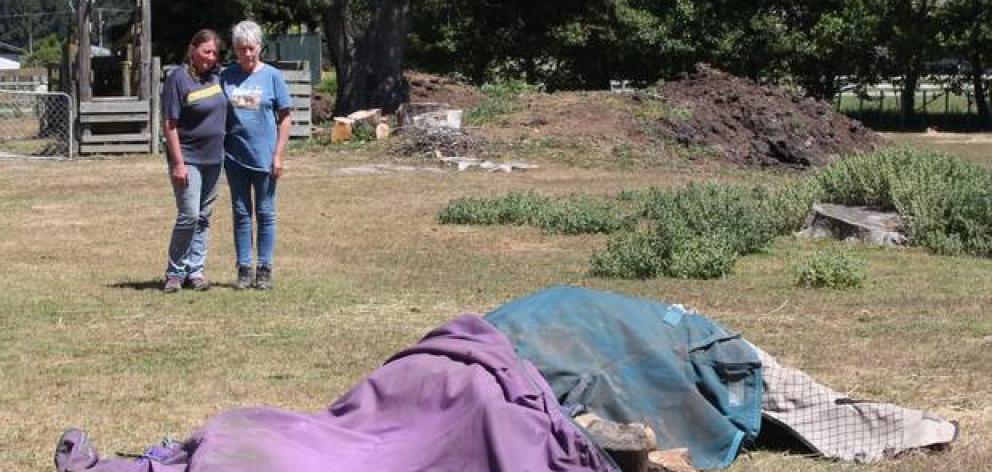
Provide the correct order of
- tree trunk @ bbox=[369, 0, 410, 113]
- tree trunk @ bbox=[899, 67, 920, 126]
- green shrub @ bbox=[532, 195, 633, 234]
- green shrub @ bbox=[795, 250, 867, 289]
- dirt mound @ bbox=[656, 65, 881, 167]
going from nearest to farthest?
green shrub @ bbox=[795, 250, 867, 289] → green shrub @ bbox=[532, 195, 633, 234] → dirt mound @ bbox=[656, 65, 881, 167] → tree trunk @ bbox=[369, 0, 410, 113] → tree trunk @ bbox=[899, 67, 920, 126]

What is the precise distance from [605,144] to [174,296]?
48.0ft

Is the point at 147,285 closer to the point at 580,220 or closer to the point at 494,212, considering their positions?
the point at 580,220

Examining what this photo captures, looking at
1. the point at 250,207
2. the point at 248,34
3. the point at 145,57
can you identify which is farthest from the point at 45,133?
the point at 248,34

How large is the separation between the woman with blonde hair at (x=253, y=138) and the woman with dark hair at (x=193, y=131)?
11 cm

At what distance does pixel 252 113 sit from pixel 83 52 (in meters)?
16.7

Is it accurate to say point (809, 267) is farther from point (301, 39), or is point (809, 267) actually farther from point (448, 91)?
point (301, 39)

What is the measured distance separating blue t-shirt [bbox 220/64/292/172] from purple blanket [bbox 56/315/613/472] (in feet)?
16.4

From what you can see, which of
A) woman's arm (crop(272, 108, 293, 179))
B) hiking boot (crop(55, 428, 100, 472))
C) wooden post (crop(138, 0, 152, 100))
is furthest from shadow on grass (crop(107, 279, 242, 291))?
wooden post (crop(138, 0, 152, 100))

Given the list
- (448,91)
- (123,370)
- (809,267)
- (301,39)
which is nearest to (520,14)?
(448,91)

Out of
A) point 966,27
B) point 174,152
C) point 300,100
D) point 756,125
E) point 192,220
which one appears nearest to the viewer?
point 174,152

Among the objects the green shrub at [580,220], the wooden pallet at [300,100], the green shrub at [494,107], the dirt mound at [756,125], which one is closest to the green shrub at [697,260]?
the green shrub at [580,220]

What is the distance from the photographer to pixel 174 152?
1016 cm

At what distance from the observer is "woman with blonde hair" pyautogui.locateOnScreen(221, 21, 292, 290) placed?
10.3 meters

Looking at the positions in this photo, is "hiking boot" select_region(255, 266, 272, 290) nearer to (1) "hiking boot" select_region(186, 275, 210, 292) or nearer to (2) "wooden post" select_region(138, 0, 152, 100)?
(1) "hiking boot" select_region(186, 275, 210, 292)
